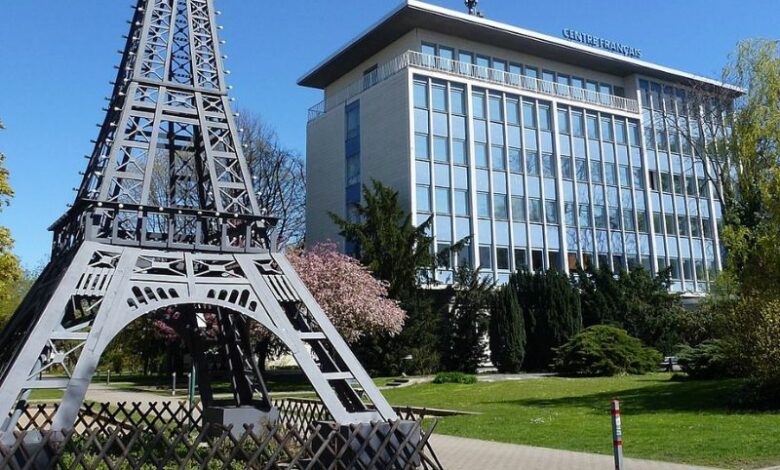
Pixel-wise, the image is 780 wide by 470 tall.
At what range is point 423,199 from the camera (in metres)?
43.3

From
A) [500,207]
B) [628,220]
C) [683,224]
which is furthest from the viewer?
[683,224]

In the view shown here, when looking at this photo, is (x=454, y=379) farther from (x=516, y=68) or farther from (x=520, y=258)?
(x=516, y=68)

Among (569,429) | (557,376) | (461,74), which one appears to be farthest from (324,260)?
(569,429)

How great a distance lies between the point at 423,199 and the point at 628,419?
26.6m

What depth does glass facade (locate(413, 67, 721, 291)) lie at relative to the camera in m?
44.3

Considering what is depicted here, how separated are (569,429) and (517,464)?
475cm

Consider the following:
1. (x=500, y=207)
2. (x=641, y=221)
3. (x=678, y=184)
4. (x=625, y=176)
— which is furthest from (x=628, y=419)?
(x=678, y=184)

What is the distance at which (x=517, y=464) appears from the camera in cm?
1233

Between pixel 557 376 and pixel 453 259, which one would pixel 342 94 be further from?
pixel 557 376

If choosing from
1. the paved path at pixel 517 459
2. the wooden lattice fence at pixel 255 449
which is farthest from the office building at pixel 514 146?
the wooden lattice fence at pixel 255 449

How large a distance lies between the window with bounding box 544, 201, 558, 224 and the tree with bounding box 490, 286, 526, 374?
7.85 m

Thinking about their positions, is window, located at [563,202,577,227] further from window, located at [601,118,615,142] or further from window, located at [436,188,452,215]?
window, located at [436,188,452,215]

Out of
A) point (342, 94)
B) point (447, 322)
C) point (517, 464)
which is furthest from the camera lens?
point (342, 94)

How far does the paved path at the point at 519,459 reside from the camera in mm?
11758
